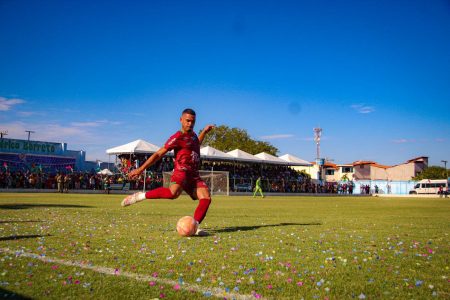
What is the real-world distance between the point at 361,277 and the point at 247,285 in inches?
50.3

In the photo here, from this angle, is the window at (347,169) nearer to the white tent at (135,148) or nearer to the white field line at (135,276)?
the white tent at (135,148)

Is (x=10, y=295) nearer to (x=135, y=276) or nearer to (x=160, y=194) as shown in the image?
(x=135, y=276)

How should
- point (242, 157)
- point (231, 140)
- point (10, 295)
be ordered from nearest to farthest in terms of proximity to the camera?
point (10, 295), point (242, 157), point (231, 140)

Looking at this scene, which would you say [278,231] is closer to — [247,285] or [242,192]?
[247,285]

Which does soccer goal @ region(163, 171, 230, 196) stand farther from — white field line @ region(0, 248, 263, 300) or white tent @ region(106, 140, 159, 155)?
white field line @ region(0, 248, 263, 300)

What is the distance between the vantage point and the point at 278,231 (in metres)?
7.99

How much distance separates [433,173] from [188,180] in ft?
353

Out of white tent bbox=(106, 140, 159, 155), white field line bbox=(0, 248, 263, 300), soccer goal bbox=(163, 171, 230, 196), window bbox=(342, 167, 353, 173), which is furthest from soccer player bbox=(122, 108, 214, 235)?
window bbox=(342, 167, 353, 173)

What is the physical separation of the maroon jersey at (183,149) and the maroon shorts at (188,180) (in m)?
0.10

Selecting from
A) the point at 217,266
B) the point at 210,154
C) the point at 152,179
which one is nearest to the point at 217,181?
the point at 210,154

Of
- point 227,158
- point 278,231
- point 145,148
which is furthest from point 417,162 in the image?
point 278,231

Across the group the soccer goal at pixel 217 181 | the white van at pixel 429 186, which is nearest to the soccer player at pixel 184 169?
the soccer goal at pixel 217 181

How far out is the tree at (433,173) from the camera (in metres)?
99.1

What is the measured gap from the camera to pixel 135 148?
3812cm
